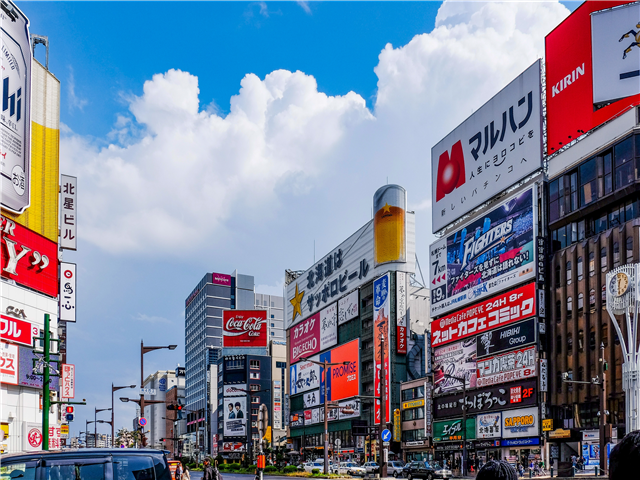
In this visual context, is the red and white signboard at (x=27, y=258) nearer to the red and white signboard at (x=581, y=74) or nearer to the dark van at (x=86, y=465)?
the dark van at (x=86, y=465)

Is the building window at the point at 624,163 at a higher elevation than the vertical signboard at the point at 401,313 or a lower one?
higher

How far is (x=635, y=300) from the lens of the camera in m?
47.1

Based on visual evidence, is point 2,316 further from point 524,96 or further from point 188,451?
point 188,451

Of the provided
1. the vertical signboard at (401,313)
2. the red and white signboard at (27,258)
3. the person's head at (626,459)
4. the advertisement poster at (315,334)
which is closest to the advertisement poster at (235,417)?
the advertisement poster at (315,334)

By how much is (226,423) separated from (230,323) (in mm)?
19448

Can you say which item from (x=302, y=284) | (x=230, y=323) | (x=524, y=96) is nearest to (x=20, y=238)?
(x=524, y=96)

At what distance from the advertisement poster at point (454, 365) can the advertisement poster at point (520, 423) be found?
578 cm

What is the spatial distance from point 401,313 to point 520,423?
2817cm

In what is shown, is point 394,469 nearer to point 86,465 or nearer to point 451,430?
point 451,430

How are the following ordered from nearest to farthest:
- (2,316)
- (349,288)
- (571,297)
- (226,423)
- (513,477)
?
1. (513,477)
2. (2,316)
3. (571,297)
4. (349,288)
5. (226,423)

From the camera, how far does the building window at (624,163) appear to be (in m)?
55.1

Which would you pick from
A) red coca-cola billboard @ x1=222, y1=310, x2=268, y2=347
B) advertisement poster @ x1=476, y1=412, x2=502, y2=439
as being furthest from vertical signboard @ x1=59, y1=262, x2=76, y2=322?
red coca-cola billboard @ x1=222, y1=310, x2=268, y2=347

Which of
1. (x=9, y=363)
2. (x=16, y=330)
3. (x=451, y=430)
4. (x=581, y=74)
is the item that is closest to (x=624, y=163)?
(x=581, y=74)

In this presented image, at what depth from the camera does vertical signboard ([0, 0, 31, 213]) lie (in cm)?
4588
